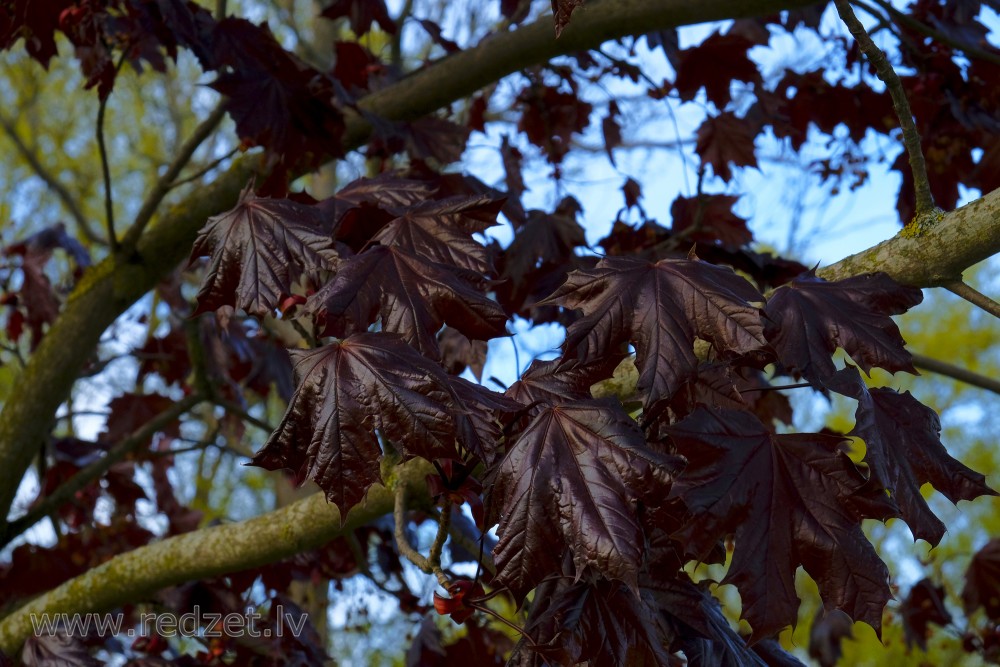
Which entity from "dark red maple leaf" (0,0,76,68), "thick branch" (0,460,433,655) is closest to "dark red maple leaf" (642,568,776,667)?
"thick branch" (0,460,433,655)

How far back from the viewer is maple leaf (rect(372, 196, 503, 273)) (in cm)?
160

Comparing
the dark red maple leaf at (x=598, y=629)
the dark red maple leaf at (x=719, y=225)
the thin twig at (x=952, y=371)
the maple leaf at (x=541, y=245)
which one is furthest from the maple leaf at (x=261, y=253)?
the thin twig at (x=952, y=371)

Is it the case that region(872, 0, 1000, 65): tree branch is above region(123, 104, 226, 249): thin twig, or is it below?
below

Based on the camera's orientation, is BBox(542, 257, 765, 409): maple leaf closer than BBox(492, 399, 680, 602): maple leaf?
No

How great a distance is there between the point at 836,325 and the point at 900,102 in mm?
469

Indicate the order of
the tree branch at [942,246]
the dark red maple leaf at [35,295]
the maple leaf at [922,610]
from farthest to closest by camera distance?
the maple leaf at [922,610] < the dark red maple leaf at [35,295] < the tree branch at [942,246]

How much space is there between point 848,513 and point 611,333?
40 cm

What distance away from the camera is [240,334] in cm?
346

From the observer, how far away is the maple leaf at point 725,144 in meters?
2.69

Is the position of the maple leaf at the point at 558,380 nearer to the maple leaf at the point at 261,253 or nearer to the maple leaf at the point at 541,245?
the maple leaf at the point at 261,253

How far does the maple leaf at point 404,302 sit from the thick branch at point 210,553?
0.47 meters

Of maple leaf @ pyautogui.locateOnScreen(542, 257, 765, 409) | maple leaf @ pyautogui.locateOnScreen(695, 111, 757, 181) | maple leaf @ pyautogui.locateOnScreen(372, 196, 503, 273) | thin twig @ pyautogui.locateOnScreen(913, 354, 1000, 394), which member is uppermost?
maple leaf @ pyautogui.locateOnScreen(695, 111, 757, 181)

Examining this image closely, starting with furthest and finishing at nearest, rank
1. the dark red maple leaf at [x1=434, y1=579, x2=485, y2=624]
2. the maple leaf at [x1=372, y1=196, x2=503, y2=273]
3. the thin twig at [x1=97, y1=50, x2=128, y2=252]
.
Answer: the thin twig at [x1=97, y1=50, x2=128, y2=252] < the maple leaf at [x1=372, y1=196, x2=503, y2=273] < the dark red maple leaf at [x1=434, y1=579, x2=485, y2=624]

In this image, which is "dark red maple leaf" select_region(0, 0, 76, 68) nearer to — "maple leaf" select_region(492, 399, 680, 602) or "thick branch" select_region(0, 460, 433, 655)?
"thick branch" select_region(0, 460, 433, 655)
